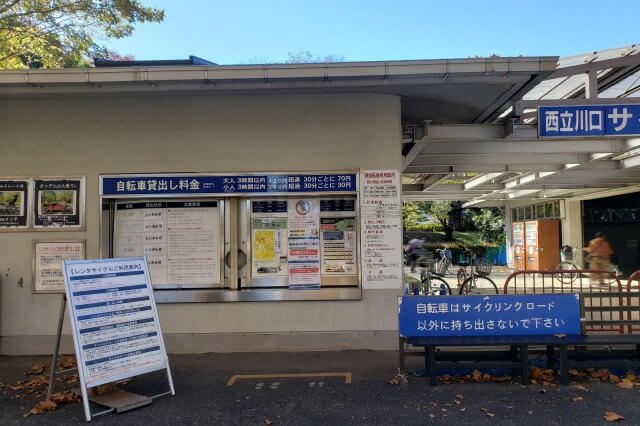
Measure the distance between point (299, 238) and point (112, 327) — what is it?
2662mm

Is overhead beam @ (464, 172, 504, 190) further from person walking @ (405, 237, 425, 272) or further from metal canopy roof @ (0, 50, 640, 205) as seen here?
Result: metal canopy roof @ (0, 50, 640, 205)

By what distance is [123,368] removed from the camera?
15.2 feet

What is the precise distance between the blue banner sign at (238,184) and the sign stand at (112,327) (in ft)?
5.13

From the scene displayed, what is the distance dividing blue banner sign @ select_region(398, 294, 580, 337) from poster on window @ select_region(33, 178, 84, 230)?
439cm

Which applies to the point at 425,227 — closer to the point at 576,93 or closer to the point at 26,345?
the point at 576,93

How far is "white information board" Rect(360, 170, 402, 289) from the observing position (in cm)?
629

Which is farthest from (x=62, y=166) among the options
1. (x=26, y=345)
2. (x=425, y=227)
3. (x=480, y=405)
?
(x=425, y=227)

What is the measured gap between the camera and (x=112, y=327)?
467cm

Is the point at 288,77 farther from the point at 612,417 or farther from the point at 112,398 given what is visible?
the point at 612,417

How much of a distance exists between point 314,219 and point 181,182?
1.83 m

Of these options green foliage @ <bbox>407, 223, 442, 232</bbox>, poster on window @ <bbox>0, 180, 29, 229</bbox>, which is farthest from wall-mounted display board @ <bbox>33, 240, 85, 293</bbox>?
green foliage @ <bbox>407, 223, 442, 232</bbox>

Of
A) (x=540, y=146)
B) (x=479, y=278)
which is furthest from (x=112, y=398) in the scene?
(x=479, y=278)

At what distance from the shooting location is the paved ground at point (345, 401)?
4270 mm

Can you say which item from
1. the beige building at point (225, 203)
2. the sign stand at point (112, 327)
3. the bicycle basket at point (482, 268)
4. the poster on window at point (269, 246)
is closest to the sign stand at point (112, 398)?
the sign stand at point (112, 327)
